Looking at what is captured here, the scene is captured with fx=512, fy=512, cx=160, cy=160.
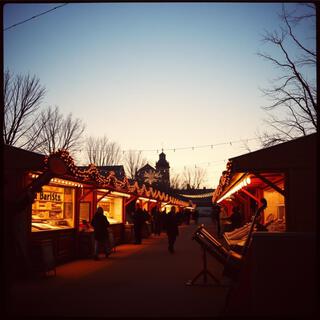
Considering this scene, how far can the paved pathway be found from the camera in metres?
8.31

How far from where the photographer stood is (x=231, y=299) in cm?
804

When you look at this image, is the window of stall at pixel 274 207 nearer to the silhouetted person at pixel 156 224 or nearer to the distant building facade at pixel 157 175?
the silhouetted person at pixel 156 224

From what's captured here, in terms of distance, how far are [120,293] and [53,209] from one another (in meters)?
7.15

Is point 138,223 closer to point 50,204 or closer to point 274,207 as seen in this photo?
point 274,207

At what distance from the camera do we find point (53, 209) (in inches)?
658

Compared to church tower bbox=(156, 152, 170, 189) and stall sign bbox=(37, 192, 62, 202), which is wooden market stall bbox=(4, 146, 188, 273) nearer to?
stall sign bbox=(37, 192, 62, 202)

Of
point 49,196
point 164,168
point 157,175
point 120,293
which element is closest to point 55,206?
point 49,196

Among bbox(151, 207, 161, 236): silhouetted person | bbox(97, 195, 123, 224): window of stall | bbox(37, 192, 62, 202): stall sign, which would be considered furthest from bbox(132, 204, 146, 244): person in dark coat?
bbox(151, 207, 161, 236): silhouetted person

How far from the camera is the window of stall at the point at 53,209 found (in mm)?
15266

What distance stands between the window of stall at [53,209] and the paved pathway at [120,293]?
1.45m

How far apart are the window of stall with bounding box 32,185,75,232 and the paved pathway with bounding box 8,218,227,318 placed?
1.45 metres

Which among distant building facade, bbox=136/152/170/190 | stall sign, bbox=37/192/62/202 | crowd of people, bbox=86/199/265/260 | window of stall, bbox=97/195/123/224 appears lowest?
crowd of people, bbox=86/199/265/260

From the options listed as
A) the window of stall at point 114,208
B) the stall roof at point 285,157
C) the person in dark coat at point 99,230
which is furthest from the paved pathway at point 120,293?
the window of stall at point 114,208

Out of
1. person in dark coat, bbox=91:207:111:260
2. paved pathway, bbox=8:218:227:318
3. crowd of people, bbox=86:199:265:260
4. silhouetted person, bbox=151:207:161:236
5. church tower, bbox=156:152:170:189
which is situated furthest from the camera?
church tower, bbox=156:152:170:189
